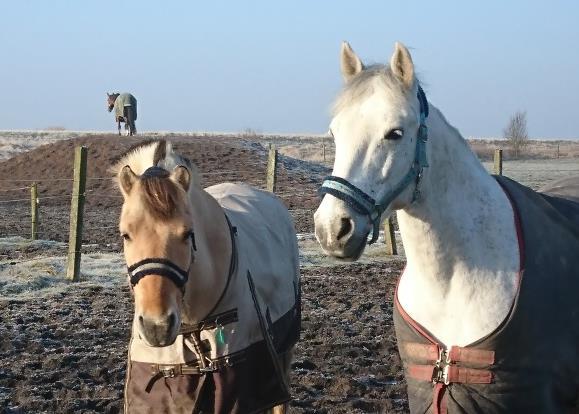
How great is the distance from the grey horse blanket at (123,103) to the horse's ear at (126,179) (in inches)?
930

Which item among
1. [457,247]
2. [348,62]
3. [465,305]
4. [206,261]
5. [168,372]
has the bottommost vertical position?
[168,372]

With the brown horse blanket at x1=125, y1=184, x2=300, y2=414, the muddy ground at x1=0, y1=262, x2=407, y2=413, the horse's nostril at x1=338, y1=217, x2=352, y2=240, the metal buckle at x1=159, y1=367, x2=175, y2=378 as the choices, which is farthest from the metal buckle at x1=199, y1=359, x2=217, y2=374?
the muddy ground at x1=0, y1=262, x2=407, y2=413

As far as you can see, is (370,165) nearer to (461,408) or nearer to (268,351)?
(461,408)

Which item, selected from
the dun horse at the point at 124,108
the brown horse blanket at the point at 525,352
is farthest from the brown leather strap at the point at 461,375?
the dun horse at the point at 124,108

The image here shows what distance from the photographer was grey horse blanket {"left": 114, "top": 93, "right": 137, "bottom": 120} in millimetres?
26469

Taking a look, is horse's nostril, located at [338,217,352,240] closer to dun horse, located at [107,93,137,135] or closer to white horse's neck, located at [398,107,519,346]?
white horse's neck, located at [398,107,519,346]

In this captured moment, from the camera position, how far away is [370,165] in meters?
2.71

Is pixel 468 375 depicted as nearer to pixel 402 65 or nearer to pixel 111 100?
pixel 402 65

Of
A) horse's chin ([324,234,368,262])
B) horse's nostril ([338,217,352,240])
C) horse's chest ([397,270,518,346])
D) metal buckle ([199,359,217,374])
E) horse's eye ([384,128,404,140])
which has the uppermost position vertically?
horse's eye ([384,128,404,140])

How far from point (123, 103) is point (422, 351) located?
2483cm

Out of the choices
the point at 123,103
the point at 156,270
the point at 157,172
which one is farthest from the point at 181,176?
the point at 123,103

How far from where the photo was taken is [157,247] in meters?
3.23

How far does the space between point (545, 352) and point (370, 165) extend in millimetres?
919

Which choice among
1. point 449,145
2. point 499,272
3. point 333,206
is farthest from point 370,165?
point 499,272
